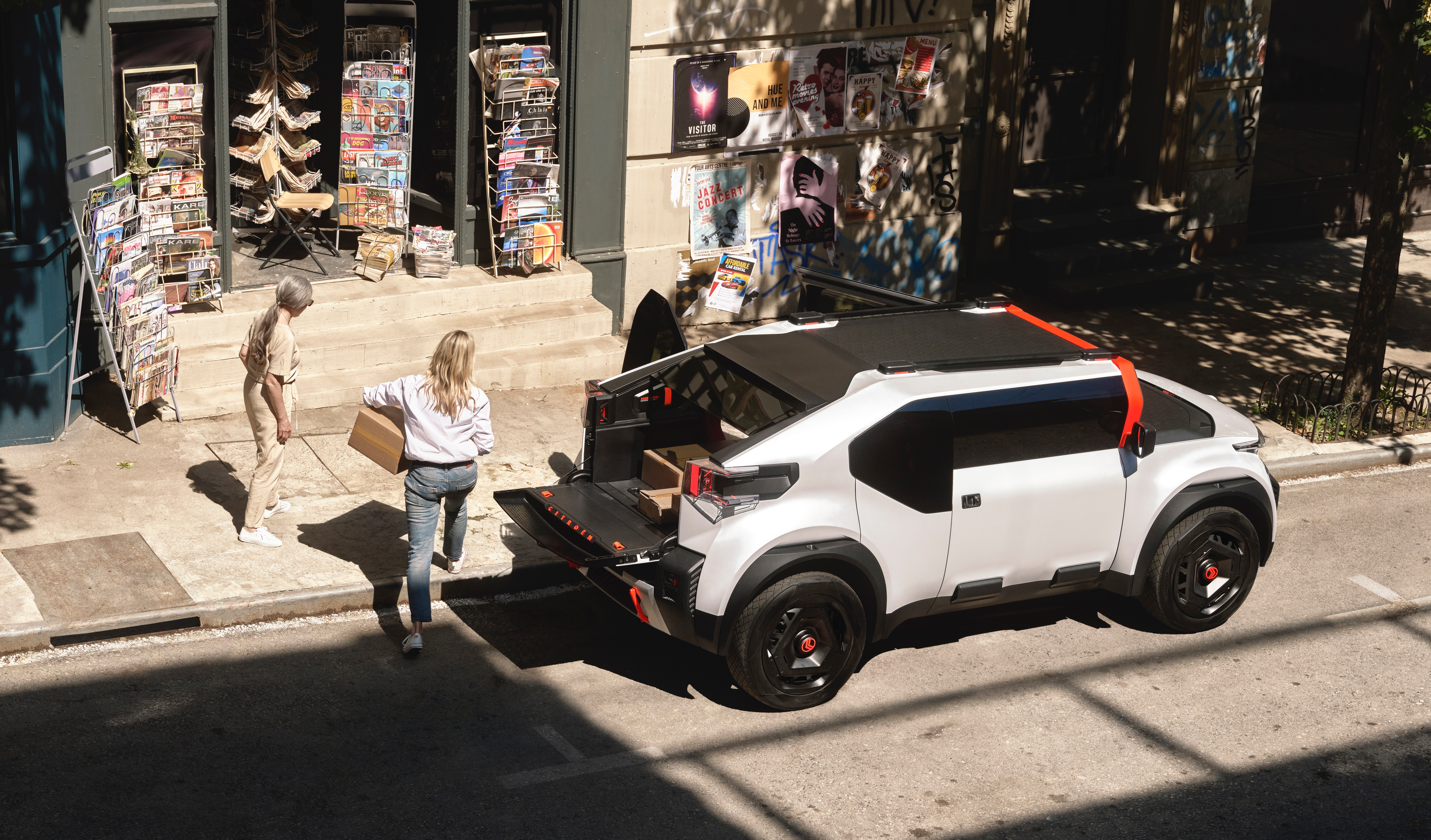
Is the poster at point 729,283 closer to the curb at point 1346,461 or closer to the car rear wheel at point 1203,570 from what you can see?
the curb at point 1346,461

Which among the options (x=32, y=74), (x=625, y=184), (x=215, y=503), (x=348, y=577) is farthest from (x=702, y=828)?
(x=625, y=184)

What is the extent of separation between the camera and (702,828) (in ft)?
22.6

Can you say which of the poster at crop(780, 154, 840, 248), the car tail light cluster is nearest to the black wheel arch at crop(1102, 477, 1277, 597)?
the car tail light cluster

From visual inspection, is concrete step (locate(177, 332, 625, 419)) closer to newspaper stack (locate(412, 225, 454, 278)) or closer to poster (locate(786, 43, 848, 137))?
newspaper stack (locate(412, 225, 454, 278))

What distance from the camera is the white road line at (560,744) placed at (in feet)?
24.4

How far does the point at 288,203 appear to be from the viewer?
13.0 meters

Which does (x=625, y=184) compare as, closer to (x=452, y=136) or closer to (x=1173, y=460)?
(x=452, y=136)

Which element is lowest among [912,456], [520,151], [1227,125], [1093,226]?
[912,456]

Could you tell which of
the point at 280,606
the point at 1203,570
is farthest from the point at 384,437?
the point at 1203,570

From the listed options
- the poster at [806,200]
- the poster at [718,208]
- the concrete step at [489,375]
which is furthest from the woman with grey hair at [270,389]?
the poster at [806,200]

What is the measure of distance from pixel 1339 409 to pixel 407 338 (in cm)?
745

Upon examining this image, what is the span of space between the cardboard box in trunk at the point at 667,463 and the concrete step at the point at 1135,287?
303 inches

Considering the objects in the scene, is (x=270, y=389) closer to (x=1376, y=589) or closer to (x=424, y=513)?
(x=424, y=513)

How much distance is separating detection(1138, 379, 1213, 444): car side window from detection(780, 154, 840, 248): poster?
574 centimetres
